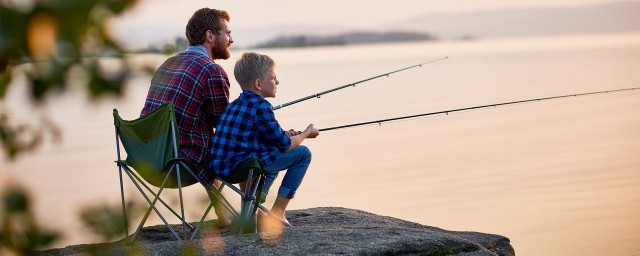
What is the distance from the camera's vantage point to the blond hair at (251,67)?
4438 millimetres

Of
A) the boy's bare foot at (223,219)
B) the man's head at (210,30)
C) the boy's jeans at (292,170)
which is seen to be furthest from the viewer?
the boy's bare foot at (223,219)

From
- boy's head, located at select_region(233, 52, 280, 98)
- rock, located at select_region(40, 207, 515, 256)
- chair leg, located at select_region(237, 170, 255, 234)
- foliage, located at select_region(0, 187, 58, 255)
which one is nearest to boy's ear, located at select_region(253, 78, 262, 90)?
boy's head, located at select_region(233, 52, 280, 98)

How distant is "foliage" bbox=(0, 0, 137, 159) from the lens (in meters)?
1.02

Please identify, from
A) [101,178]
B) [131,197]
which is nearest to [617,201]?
[101,178]

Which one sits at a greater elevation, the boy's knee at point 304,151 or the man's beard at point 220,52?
the man's beard at point 220,52

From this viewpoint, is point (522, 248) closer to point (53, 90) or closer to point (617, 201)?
point (617, 201)

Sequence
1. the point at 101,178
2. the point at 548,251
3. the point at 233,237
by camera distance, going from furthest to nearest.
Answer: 1. the point at 101,178
2. the point at 548,251
3. the point at 233,237

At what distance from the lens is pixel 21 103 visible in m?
1.05

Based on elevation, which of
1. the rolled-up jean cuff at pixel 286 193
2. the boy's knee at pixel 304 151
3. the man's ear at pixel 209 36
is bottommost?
the rolled-up jean cuff at pixel 286 193

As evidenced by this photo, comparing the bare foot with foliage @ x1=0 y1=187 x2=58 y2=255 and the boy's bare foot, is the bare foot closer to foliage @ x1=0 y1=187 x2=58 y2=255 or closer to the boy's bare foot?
the boy's bare foot

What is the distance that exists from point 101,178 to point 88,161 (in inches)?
54.4

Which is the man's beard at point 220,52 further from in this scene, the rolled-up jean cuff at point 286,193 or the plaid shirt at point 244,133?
the rolled-up jean cuff at point 286,193

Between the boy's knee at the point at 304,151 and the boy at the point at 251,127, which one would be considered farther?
the boy's knee at the point at 304,151

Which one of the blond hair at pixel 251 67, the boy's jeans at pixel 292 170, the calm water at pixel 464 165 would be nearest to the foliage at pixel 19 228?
the calm water at pixel 464 165
